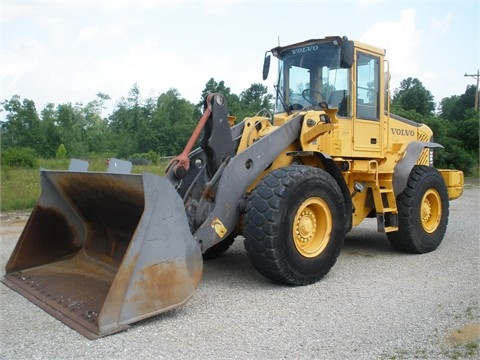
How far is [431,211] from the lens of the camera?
294 inches

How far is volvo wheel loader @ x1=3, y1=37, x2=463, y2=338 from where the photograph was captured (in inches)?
162

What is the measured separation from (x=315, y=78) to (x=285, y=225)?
2.38 metres

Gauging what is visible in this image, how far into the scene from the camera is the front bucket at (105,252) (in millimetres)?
3895

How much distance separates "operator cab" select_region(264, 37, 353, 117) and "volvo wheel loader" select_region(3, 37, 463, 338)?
0.05ft

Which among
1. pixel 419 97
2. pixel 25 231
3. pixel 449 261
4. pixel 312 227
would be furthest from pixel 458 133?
pixel 25 231

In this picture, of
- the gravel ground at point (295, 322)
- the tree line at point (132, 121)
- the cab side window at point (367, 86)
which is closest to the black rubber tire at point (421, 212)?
the gravel ground at point (295, 322)

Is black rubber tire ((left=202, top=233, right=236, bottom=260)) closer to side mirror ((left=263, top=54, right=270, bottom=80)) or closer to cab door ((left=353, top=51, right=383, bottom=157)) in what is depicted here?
cab door ((left=353, top=51, right=383, bottom=157))

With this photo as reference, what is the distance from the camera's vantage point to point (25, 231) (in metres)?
5.20

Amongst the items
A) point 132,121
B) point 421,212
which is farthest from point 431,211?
point 132,121

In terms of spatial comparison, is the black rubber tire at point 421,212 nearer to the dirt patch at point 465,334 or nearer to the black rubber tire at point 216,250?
the black rubber tire at point 216,250

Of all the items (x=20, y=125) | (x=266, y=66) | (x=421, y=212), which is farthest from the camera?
(x=20, y=125)

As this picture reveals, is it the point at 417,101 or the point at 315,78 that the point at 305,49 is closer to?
the point at 315,78

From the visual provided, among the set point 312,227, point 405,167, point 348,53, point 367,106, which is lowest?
point 312,227

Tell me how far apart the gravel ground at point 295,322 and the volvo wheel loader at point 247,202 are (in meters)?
0.19
